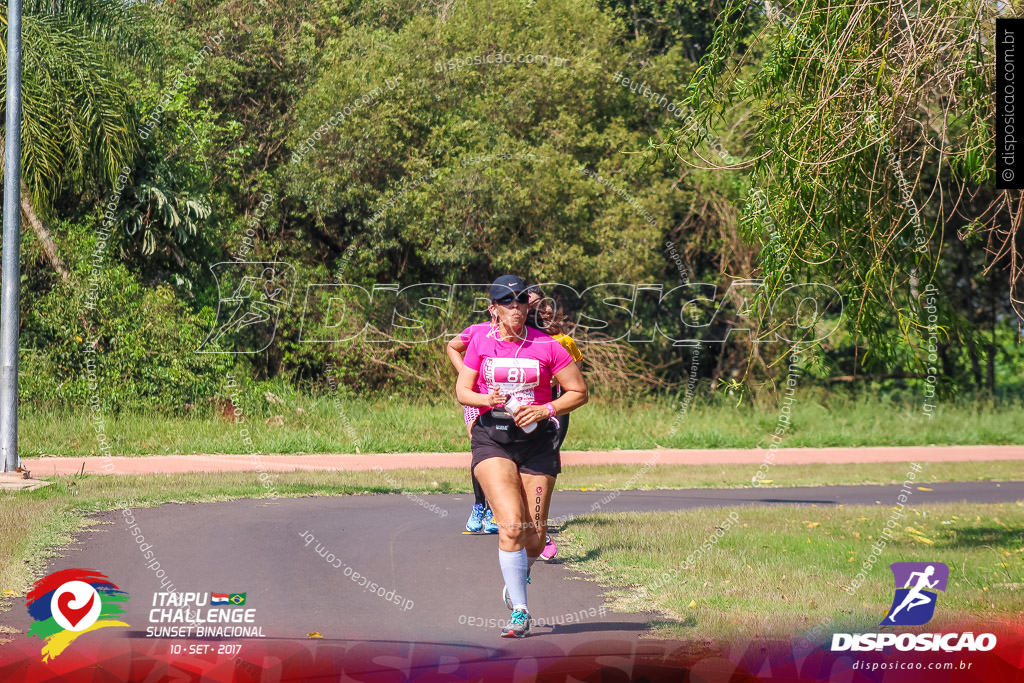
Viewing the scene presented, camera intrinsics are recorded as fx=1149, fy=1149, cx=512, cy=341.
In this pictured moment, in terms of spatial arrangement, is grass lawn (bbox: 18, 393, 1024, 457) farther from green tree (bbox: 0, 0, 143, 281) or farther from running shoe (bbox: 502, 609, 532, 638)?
running shoe (bbox: 502, 609, 532, 638)

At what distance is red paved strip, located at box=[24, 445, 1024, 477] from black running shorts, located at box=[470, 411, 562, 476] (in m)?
9.18

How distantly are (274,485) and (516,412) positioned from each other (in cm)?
770

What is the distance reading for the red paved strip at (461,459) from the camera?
1565 cm

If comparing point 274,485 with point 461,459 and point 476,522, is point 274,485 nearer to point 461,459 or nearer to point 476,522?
point 476,522

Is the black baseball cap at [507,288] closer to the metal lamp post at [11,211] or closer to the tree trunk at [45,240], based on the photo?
the metal lamp post at [11,211]

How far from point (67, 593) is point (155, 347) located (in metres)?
14.0

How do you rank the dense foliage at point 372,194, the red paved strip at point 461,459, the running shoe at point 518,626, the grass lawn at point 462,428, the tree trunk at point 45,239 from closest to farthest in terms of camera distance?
the running shoe at point 518,626, the red paved strip at point 461,459, the grass lawn at point 462,428, the tree trunk at point 45,239, the dense foliage at point 372,194

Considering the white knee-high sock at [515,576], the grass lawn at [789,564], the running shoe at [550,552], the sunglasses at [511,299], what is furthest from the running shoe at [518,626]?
the running shoe at [550,552]

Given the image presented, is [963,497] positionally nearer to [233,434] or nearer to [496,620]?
[496,620]

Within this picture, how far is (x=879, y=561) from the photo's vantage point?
31.5ft

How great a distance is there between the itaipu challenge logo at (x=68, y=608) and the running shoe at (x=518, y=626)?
2261 millimetres

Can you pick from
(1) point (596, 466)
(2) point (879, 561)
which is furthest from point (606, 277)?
(2) point (879, 561)

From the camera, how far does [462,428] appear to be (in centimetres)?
2105

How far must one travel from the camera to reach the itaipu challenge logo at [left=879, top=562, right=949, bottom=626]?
735 cm
